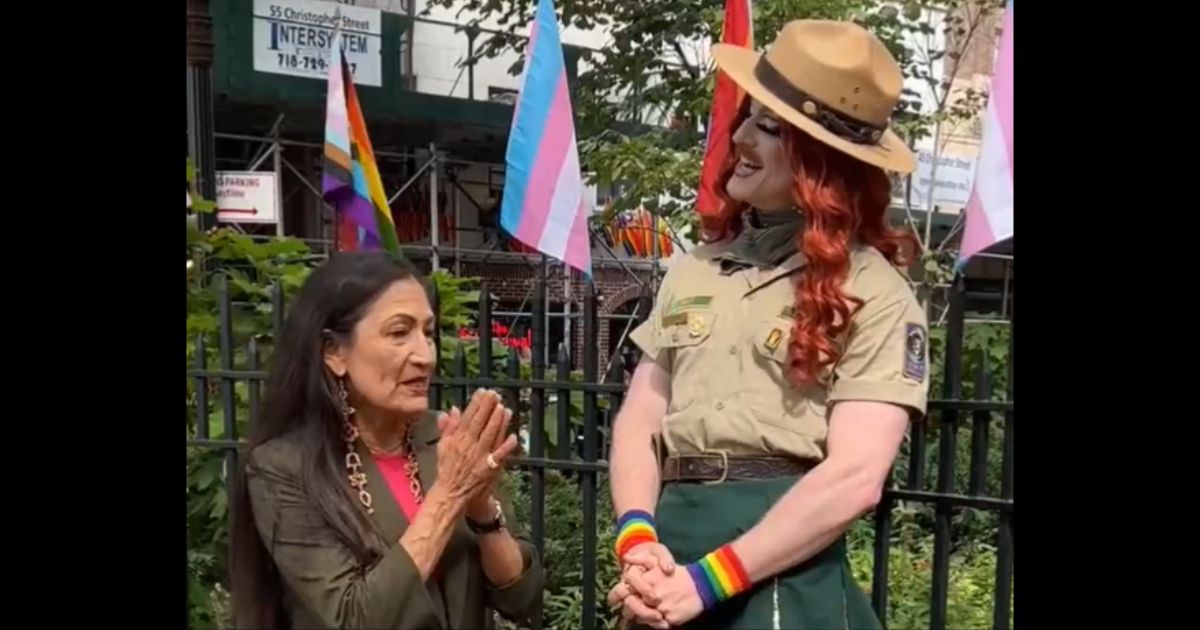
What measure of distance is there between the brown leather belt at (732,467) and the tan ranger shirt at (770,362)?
0.01m

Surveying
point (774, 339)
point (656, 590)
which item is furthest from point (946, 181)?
point (656, 590)

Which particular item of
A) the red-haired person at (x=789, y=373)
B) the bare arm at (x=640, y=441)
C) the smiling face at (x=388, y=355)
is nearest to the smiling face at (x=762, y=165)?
the red-haired person at (x=789, y=373)

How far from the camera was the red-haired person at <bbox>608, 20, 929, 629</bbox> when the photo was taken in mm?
1439

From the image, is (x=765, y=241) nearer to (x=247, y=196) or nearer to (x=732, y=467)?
(x=732, y=467)

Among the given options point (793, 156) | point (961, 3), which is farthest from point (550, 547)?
point (961, 3)

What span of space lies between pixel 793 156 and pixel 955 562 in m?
2.02

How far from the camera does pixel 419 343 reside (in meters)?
1.57

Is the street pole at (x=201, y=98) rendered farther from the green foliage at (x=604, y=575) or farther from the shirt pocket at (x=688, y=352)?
the shirt pocket at (x=688, y=352)

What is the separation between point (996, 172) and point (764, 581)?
732 mm

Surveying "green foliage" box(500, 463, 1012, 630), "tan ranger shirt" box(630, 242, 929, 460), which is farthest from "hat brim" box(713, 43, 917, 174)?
"green foliage" box(500, 463, 1012, 630)

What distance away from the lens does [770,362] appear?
148 cm

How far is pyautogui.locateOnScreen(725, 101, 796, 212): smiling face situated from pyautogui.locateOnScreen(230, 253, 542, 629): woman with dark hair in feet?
1.57
